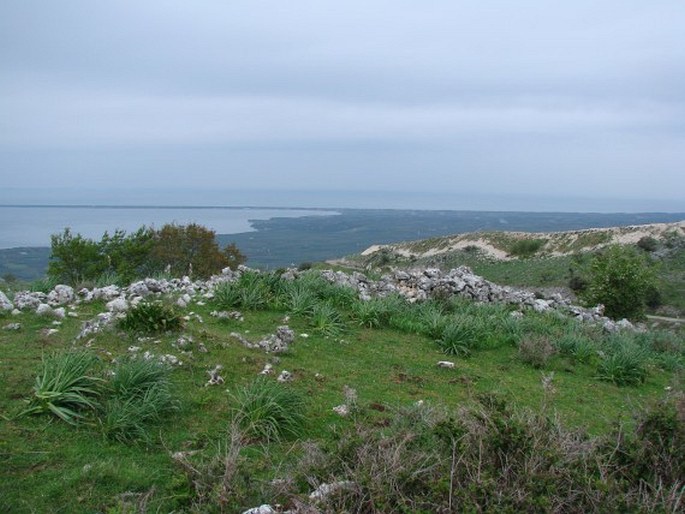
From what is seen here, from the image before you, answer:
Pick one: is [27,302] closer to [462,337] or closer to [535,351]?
[462,337]

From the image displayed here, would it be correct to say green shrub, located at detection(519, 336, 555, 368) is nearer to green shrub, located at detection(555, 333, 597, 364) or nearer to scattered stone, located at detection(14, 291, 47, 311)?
green shrub, located at detection(555, 333, 597, 364)

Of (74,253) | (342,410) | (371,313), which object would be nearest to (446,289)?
(371,313)

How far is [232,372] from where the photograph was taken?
25.9 ft

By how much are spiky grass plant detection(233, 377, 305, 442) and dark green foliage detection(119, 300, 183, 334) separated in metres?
2.85

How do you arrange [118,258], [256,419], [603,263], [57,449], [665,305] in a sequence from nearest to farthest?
[57,449]
[256,419]
[603,263]
[665,305]
[118,258]

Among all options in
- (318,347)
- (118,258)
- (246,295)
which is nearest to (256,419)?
(318,347)

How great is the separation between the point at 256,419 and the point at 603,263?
22.6 m

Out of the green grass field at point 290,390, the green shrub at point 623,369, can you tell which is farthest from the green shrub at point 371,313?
the green shrub at point 623,369

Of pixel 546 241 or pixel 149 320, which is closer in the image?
pixel 149 320

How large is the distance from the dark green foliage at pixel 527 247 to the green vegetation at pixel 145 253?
32867 mm

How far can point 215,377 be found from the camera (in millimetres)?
7574

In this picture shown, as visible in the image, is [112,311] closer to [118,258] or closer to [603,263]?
[603,263]

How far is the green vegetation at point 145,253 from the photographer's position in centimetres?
3369

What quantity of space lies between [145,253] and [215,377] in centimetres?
3267
